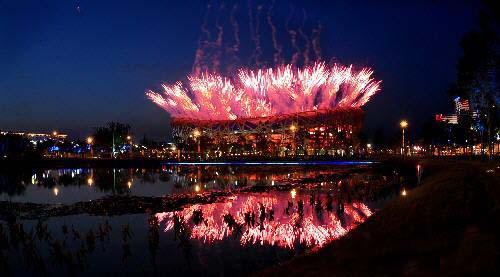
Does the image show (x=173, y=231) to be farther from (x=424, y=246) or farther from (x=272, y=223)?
(x=424, y=246)

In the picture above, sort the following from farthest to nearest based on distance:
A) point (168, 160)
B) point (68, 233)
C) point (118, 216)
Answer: point (168, 160) < point (118, 216) < point (68, 233)

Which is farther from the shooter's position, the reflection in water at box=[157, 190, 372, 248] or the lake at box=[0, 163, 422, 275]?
the reflection in water at box=[157, 190, 372, 248]

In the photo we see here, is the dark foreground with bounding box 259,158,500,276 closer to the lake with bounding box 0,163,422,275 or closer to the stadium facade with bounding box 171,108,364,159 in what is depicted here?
the lake with bounding box 0,163,422,275

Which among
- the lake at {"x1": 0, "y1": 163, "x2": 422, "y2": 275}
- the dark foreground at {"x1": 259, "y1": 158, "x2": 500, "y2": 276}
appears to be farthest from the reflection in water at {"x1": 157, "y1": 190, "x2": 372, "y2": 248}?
the dark foreground at {"x1": 259, "y1": 158, "x2": 500, "y2": 276}

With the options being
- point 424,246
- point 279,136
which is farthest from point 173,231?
point 279,136

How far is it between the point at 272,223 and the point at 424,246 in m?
10.3

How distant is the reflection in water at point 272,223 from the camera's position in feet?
55.7

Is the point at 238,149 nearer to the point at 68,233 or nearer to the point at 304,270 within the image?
the point at 68,233

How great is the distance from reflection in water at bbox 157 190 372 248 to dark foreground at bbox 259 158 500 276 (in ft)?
9.23

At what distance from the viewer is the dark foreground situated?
8.13 meters

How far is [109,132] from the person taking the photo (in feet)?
445

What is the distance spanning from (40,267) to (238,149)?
333 ft

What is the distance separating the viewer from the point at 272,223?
19.8 m

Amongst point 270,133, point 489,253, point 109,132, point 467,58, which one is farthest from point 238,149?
point 489,253
